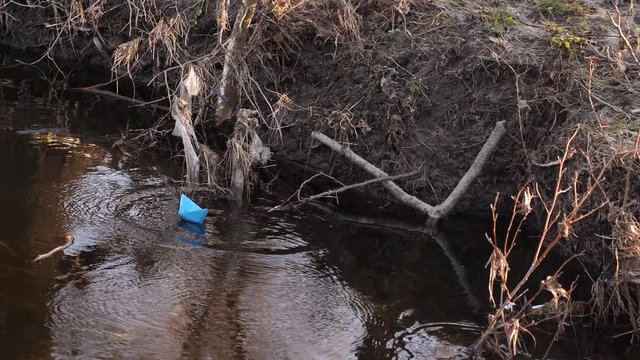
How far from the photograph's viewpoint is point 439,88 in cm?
735

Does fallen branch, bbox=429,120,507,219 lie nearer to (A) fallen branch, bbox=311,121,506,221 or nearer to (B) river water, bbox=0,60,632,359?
(A) fallen branch, bbox=311,121,506,221

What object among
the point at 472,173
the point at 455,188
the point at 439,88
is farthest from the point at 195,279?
the point at 439,88

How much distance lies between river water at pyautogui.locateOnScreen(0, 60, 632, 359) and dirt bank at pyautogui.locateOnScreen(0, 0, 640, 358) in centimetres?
75

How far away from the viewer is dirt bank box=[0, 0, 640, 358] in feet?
21.0

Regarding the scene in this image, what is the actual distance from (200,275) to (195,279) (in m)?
0.07

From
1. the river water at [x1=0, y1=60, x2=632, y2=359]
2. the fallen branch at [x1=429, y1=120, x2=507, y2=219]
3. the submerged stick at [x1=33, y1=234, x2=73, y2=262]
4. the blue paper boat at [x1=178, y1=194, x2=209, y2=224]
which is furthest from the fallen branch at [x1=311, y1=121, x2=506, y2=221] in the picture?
the submerged stick at [x1=33, y1=234, x2=73, y2=262]

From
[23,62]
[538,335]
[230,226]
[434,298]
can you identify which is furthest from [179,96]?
[23,62]

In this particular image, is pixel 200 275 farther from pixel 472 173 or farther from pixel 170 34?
pixel 170 34

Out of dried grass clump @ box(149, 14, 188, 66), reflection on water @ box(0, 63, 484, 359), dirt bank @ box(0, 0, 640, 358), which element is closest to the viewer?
reflection on water @ box(0, 63, 484, 359)

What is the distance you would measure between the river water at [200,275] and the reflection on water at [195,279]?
0.04 feet

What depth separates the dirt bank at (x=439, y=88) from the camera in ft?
21.0

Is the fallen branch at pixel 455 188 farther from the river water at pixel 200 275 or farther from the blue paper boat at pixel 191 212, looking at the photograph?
the blue paper boat at pixel 191 212

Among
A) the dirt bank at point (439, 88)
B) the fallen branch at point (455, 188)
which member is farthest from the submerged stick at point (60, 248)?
the fallen branch at point (455, 188)

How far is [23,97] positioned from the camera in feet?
30.3
